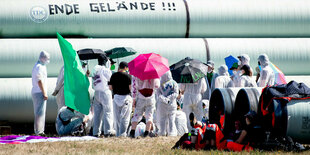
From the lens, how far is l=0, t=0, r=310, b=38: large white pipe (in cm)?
1230

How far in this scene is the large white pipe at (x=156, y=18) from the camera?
12.3 m

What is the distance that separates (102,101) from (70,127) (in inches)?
29.0

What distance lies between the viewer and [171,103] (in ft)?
32.4

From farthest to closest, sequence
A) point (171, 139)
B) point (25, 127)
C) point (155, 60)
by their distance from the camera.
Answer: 1. point (25, 127)
2. point (155, 60)
3. point (171, 139)

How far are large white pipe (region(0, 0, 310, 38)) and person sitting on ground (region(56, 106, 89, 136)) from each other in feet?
9.87

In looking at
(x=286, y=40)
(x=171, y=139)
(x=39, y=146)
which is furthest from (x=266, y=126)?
(x=286, y=40)

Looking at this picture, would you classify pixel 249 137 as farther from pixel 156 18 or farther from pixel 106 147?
pixel 156 18

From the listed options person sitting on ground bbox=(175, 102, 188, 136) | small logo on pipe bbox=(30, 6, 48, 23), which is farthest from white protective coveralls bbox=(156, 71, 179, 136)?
small logo on pipe bbox=(30, 6, 48, 23)

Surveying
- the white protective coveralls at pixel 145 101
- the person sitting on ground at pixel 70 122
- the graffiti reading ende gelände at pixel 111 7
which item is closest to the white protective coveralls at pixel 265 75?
the white protective coveralls at pixel 145 101

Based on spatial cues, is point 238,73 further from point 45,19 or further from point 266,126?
point 45,19

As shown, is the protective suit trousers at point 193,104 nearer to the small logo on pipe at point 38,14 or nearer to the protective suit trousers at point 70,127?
the protective suit trousers at point 70,127

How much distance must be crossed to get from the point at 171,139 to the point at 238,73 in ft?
7.46

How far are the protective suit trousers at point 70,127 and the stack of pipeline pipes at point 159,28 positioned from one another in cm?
158

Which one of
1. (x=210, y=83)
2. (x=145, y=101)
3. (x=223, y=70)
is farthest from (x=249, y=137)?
(x=210, y=83)
